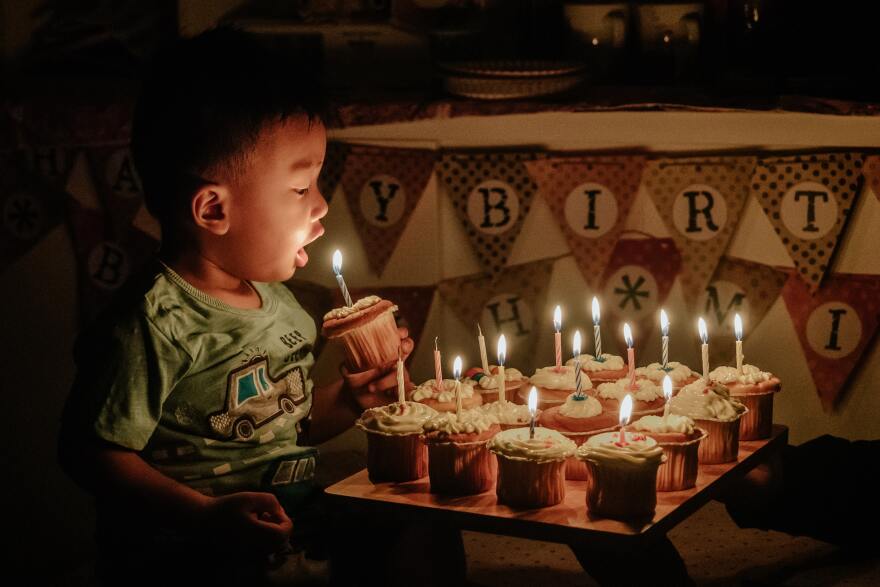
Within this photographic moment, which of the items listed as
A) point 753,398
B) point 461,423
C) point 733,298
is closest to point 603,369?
point 753,398

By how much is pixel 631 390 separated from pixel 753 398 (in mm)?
296

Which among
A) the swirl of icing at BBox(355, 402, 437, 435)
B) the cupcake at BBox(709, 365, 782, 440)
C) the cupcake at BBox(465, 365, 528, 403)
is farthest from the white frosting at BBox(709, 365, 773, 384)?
the swirl of icing at BBox(355, 402, 437, 435)

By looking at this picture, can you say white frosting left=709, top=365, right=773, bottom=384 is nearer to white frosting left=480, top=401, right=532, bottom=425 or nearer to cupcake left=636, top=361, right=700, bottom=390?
cupcake left=636, top=361, right=700, bottom=390

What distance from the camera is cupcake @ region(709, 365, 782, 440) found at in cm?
276

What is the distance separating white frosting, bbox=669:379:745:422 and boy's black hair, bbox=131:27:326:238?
107 centimetres

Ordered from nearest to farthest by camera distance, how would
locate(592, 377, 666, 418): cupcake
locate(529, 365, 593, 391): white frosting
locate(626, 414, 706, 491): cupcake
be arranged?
locate(626, 414, 706, 491): cupcake < locate(592, 377, 666, 418): cupcake < locate(529, 365, 593, 391): white frosting

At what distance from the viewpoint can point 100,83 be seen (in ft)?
13.4

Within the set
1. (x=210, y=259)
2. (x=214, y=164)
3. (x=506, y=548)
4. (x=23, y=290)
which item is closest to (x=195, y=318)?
(x=210, y=259)

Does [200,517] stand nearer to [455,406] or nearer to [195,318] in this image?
[195,318]

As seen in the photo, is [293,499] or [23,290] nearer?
[293,499]

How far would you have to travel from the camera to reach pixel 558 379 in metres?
2.85

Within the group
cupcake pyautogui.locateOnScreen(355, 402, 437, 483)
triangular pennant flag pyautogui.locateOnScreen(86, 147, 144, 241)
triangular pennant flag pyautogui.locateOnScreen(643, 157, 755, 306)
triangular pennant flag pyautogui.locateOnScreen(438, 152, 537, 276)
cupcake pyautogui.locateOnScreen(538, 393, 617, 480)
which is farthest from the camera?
triangular pennant flag pyautogui.locateOnScreen(86, 147, 144, 241)

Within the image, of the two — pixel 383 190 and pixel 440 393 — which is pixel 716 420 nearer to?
pixel 440 393

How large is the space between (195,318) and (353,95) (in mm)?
1705
